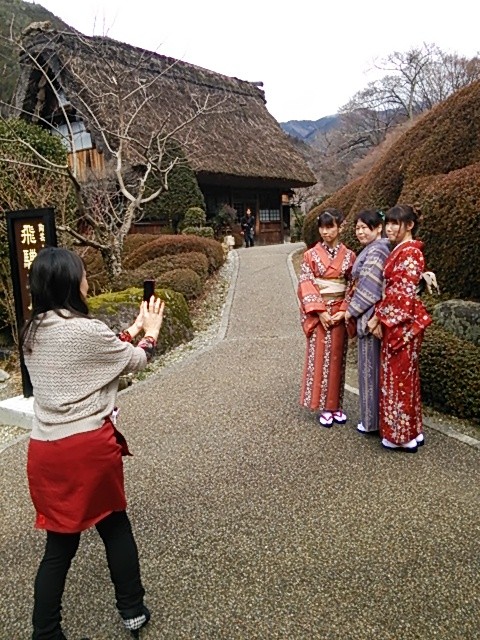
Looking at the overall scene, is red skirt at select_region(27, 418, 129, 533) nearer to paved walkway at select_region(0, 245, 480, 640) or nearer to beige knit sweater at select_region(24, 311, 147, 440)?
beige knit sweater at select_region(24, 311, 147, 440)

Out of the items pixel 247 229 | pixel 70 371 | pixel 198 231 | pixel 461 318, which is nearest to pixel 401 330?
pixel 461 318

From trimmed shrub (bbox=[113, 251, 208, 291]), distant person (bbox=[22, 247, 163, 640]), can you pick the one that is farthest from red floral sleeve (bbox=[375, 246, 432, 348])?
trimmed shrub (bbox=[113, 251, 208, 291])

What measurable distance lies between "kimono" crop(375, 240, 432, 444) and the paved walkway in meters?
0.24

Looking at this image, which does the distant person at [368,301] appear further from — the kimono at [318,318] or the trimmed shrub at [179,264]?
the trimmed shrub at [179,264]

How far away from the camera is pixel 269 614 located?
84.5 inches

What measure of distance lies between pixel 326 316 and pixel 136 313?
11.7 ft

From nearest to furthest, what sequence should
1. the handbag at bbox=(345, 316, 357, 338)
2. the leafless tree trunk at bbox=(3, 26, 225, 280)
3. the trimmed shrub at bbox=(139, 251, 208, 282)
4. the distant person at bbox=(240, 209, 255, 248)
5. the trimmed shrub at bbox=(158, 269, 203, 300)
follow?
1. the handbag at bbox=(345, 316, 357, 338)
2. the trimmed shrub at bbox=(158, 269, 203, 300)
3. the trimmed shrub at bbox=(139, 251, 208, 282)
4. the leafless tree trunk at bbox=(3, 26, 225, 280)
5. the distant person at bbox=(240, 209, 255, 248)

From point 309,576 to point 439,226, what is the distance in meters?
4.10

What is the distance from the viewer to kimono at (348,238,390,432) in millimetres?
3605

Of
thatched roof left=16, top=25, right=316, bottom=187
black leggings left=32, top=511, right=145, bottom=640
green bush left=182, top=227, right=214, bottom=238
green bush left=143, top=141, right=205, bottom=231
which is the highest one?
thatched roof left=16, top=25, right=316, bottom=187

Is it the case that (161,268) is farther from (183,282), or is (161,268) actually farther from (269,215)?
(269,215)

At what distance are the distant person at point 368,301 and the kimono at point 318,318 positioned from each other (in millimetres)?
181

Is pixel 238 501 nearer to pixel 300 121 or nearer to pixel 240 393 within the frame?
pixel 240 393

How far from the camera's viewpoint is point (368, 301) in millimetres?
3625
